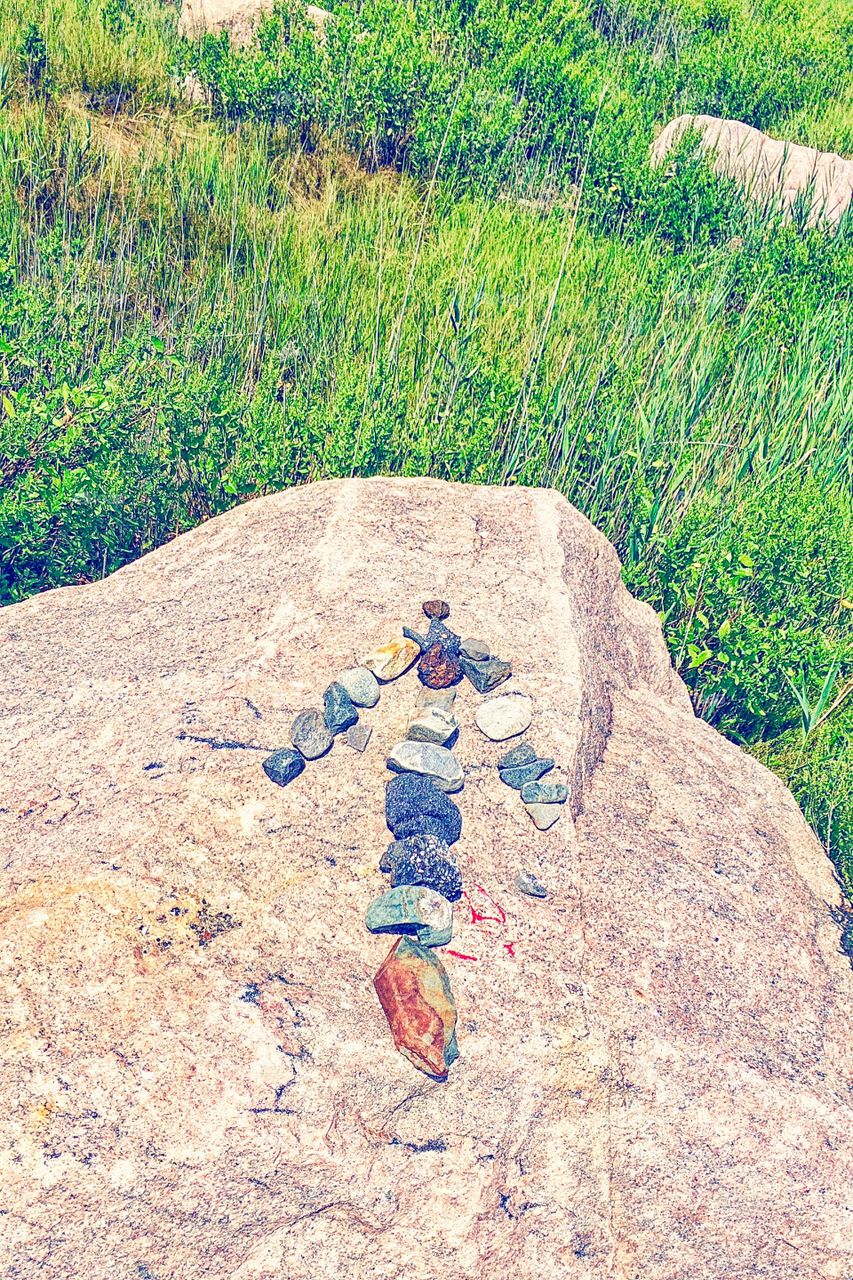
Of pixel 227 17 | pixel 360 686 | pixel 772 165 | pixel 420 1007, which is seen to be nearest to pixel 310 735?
pixel 360 686

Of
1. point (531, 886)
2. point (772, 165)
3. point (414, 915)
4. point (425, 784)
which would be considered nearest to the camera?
point (414, 915)

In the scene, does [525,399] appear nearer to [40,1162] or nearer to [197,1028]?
[197,1028]

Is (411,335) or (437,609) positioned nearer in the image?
(437,609)

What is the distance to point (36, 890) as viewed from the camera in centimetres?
201

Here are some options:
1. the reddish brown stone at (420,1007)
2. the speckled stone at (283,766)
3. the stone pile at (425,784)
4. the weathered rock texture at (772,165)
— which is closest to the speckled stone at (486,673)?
the stone pile at (425,784)

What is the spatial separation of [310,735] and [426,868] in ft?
1.51

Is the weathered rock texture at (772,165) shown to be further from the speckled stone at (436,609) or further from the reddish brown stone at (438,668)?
the reddish brown stone at (438,668)

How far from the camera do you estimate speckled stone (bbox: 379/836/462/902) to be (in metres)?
2.09

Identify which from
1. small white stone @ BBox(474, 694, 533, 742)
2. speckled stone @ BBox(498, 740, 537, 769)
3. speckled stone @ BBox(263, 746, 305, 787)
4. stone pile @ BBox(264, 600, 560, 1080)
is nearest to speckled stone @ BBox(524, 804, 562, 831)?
stone pile @ BBox(264, 600, 560, 1080)

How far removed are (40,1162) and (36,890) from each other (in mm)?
525

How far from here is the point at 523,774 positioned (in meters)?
2.37

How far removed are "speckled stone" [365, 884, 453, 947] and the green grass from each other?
4.81 ft

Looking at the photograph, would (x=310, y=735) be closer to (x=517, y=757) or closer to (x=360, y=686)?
(x=360, y=686)

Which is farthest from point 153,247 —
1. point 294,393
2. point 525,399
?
point 525,399
